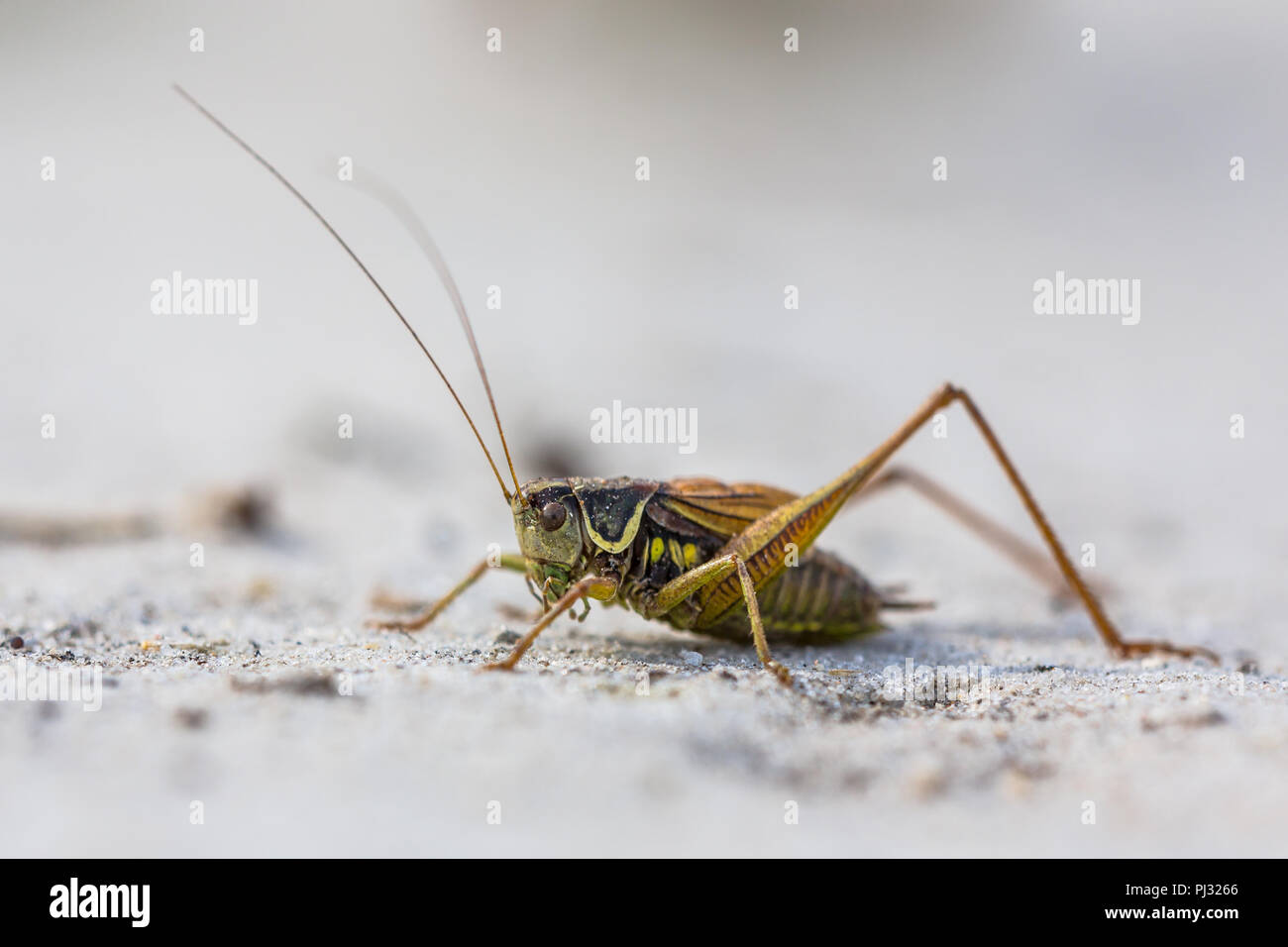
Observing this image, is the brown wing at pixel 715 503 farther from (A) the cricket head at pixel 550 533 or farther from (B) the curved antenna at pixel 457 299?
(B) the curved antenna at pixel 457 299

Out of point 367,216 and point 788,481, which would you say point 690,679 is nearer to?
point 788,481

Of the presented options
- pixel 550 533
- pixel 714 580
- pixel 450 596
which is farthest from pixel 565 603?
pixel 450 596

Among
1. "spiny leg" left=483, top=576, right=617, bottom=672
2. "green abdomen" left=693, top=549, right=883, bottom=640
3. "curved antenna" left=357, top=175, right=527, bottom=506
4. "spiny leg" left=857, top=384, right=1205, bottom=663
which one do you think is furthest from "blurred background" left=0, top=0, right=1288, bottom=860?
"green abdomen" left=693, top=549, right=883, bottom=640

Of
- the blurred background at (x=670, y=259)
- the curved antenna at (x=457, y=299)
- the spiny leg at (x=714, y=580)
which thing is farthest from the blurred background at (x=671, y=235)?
the spiny leg at (x=714, y=580)

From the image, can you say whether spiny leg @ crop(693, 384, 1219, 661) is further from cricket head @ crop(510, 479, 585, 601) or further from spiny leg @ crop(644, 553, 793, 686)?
cricket head @ crop(510, 479, 585, 601)

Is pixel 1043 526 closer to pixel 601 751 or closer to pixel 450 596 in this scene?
pixel 601 751
